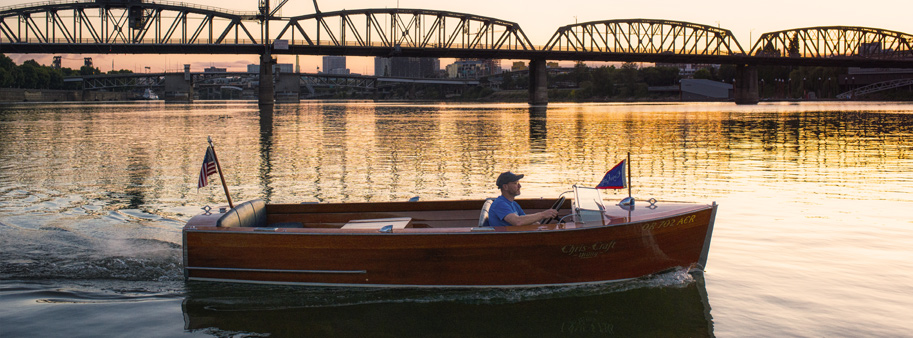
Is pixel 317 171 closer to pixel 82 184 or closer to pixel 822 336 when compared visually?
pixel 82 184

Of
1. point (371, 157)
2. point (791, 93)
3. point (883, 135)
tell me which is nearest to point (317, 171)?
point (371, 157)

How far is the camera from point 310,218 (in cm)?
1111

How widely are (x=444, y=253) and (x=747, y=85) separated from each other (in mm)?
132740

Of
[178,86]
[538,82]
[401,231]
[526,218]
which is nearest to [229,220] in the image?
[401,231]

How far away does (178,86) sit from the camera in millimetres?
197375

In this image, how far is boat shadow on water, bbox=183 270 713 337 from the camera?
27.5 ft

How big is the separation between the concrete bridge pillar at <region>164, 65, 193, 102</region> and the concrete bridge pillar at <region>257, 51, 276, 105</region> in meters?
95.2

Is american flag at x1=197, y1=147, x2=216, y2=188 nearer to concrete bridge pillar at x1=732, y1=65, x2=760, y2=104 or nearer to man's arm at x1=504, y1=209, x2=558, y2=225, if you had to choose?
man's arm at x1=504, y1=209, x2=558, y2=225

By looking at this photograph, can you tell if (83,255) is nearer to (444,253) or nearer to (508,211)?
(444,253)

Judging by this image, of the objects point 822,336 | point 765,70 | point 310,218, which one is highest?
point 765,70

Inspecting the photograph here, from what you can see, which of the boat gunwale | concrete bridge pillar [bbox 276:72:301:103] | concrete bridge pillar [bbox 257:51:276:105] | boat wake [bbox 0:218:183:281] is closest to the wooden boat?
the boat gunwale

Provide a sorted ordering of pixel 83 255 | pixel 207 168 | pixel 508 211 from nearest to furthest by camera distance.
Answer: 1. pixel 508 211
2. pixel 207 168
3. pixel 83 255

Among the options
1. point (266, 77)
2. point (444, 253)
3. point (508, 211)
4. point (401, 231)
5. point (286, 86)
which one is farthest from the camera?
point (286, 86)

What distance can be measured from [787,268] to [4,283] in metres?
10.2
